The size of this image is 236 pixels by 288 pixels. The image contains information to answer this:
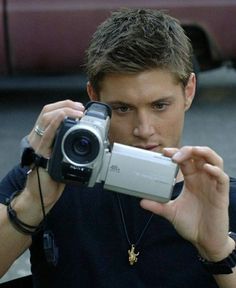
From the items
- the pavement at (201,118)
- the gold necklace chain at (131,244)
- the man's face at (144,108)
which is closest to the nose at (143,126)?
the man's face at (144,108)

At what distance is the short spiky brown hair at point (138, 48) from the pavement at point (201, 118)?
338 centimetres

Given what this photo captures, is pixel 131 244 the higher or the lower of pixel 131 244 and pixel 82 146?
the lower

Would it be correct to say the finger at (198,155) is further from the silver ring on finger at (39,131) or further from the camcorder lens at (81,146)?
the silver ring on finger at (39,131)

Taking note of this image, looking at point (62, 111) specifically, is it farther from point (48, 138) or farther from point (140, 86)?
point (140, 86)

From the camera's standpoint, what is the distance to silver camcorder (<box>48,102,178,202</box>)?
208 cm

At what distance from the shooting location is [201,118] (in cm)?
756

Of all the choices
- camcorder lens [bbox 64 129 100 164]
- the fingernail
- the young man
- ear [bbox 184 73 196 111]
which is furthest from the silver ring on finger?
ear [bbox 184 73 196 111]

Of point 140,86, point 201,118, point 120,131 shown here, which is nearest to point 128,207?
point 120,131

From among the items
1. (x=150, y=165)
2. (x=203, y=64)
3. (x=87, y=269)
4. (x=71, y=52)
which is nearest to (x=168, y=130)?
(x=150, y=165)

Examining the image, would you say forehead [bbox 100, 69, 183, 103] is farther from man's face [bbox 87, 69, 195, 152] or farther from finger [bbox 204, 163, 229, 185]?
finger [bbox 204, 163, 229, 185]

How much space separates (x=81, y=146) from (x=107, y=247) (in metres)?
0.42

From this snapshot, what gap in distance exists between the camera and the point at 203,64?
25.9 feet

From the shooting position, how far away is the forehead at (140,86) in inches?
92.6

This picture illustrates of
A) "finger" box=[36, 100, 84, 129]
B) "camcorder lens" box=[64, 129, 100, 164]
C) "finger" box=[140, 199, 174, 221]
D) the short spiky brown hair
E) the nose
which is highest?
the short spiky brown hair
